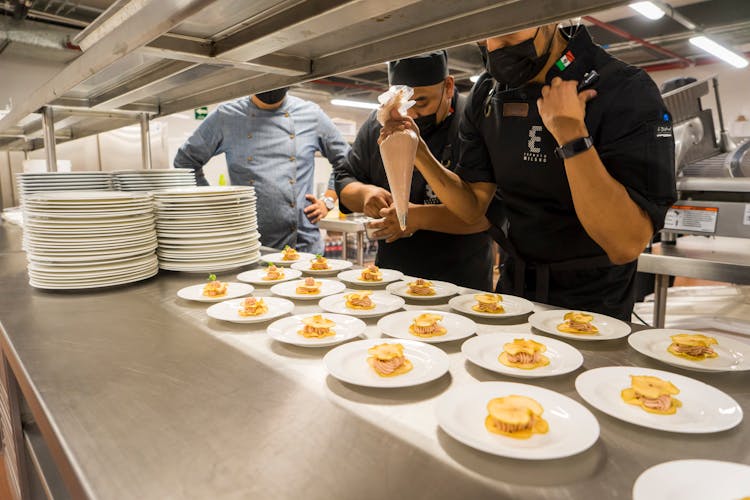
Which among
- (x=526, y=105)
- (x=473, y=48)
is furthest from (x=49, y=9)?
(x=526, y=105)

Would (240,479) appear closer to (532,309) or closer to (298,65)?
(532,309)

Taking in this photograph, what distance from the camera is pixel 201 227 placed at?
1.72 meters

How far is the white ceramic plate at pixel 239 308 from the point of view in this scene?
1174 millimetres

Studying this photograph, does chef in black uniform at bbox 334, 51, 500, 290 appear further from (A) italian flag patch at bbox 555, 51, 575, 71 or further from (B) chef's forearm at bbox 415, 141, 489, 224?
(A) italian flag patch at bbox 555, 51, 575, 71

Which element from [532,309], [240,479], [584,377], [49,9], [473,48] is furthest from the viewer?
[473,48]

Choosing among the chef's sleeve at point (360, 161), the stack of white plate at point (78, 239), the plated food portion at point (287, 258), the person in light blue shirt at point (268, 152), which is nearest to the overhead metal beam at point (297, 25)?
the stack of white plate at point (78, 239)

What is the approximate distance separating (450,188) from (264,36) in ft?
3.00

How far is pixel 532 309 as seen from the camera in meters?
1.30

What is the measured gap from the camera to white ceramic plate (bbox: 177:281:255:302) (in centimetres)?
138

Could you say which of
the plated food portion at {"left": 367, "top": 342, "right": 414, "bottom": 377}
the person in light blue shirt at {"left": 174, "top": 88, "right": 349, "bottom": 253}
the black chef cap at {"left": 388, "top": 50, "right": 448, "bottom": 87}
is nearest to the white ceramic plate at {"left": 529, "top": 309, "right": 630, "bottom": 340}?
the plated food portion at {"left": 367, "top": 342, "right": 414, "bottom": 377}

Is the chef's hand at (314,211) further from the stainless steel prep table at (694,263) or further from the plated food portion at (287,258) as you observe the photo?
the stainless steel prep table at (694,263)

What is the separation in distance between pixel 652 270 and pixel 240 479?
8.01 feet

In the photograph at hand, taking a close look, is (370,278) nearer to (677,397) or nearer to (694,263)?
(677,397)

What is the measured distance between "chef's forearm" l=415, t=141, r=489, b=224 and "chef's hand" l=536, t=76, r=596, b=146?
1.71ft
